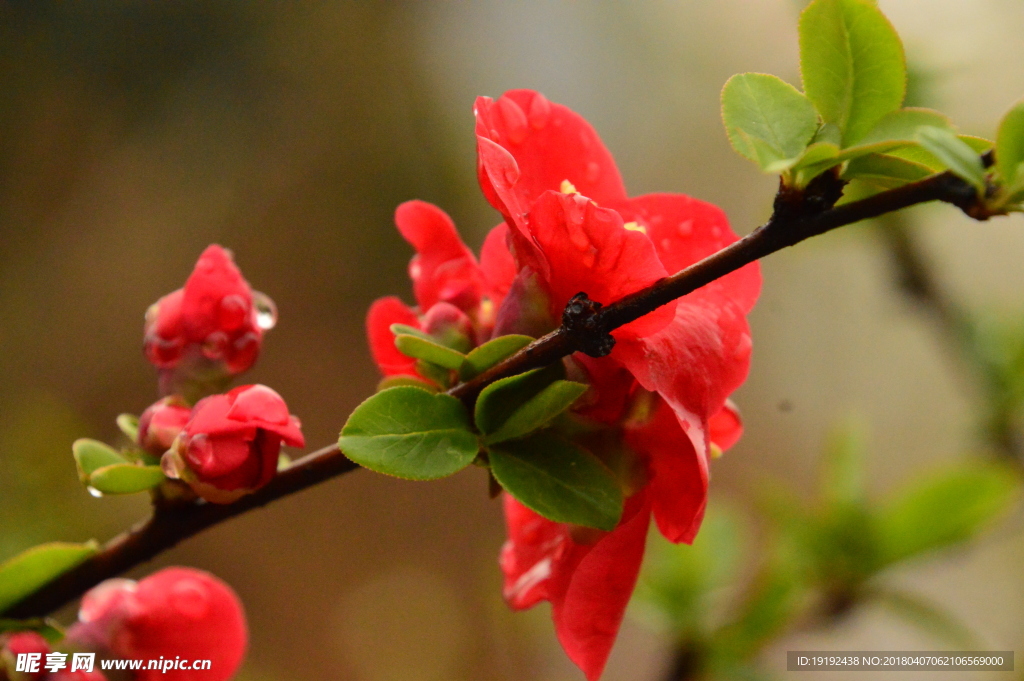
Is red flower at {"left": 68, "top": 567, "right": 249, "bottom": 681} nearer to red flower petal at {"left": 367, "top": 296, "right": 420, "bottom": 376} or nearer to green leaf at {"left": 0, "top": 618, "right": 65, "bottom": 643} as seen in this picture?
green leaf at {"left": 0, "top": 618, "right": 65, "bottom": 643}

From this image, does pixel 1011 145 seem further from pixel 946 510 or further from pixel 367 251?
pixel 367 251

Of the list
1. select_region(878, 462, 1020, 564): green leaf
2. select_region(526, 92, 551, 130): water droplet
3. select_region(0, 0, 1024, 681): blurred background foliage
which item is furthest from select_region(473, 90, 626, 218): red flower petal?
select_region(0, 0, 1024, 681): blurred background foliage

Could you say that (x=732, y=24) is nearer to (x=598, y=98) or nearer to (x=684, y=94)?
(x=684, y=94)

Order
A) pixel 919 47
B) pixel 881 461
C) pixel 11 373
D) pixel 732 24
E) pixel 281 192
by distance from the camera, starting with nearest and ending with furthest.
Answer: pixel 919 47 < pixel 11 373 < pixel 732 24 < pixel 281 192 < pixel 881 461

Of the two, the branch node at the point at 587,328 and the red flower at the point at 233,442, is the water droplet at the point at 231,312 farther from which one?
the branch node at the point at 587,328

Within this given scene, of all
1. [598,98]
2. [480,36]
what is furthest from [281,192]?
[598,98]

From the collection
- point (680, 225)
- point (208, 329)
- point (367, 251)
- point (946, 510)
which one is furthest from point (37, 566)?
point (367, 251)

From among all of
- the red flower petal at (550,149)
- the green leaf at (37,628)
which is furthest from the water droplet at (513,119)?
the green leaf at (37,628)

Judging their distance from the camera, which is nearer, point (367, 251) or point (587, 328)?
point (587, 328)
